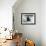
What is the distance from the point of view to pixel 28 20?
18.9ft

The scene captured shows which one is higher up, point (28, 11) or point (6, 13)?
point (28, 11)

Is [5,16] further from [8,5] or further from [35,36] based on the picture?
[35,36]

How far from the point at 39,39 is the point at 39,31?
0.42m

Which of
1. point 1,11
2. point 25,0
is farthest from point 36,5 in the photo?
point 1,11

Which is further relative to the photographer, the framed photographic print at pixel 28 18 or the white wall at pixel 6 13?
the framed photographic print at pixel 28 18

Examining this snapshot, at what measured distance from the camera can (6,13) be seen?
462cm

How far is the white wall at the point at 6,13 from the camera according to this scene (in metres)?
4.57

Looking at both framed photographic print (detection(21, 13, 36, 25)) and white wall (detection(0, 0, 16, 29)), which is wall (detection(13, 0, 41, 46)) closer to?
framed photographic print (detection(21, 13, 36, 25))

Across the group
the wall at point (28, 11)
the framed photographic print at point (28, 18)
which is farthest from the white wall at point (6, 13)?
the framed photographic print at point (28, 18)

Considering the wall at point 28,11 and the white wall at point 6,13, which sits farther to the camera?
the wall at point 28,11

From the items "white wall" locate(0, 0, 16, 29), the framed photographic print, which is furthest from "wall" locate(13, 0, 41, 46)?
"white wall" locate(0, 0, 16, 29)

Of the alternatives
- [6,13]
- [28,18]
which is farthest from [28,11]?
[6,13]

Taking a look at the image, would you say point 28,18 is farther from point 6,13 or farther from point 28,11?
point 6,13

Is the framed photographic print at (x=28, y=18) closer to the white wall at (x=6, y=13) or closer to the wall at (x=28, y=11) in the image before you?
the wall at (x=28, y=11)
